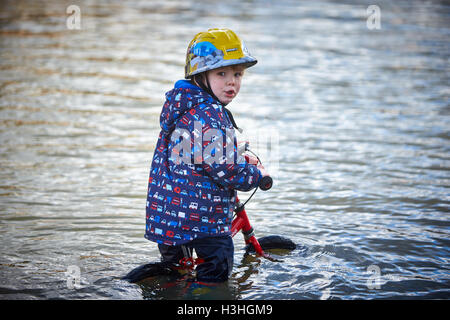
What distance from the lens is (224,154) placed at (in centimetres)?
307

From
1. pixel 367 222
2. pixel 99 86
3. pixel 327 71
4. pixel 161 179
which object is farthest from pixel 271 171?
pixel 327 71

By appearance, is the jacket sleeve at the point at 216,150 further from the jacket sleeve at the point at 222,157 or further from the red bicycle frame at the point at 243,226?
the red bicycle frame at the point at 243,226

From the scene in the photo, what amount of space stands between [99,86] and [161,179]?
19.9 ft

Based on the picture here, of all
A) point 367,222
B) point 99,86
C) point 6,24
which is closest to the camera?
point 367,222

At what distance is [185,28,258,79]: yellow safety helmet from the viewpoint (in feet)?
10.2

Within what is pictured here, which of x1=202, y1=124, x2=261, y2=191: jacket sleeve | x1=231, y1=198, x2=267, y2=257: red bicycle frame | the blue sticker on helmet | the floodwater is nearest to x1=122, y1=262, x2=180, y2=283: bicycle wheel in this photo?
the floodwater

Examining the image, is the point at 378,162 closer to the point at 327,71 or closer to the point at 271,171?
the point at 271,171

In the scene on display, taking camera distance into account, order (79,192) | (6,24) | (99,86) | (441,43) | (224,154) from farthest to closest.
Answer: (6,24), (441,43), (99,86), (79,192), (224,154)

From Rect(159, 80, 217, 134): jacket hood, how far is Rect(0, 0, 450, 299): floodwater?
98 cm

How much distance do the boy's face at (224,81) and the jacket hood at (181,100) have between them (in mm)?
92

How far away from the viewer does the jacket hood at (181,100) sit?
Answer: 10.2ft

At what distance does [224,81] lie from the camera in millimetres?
3217

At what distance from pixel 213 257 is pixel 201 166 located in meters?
0.52

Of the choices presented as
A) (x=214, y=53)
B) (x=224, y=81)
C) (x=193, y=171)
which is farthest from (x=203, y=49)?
(x=193, y=171)
